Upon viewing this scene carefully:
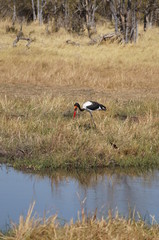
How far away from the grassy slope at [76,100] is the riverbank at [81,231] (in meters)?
3.15

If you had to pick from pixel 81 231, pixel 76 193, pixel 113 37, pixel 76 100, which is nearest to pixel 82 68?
pixel 76 100

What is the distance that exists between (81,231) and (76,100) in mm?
8900

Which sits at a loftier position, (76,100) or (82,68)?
(76,100)

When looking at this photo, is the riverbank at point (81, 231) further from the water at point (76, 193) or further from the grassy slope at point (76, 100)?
the grassy slope at point (76, 100)

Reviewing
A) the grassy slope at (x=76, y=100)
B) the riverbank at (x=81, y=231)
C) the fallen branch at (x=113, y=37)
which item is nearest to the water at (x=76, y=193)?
the grassy slope at (x=76, y=100)

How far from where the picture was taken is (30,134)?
31.3 feet

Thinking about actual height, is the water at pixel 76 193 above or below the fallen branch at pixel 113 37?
above

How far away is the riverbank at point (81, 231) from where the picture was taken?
4.91m

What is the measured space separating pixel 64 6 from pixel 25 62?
1888 centimetres

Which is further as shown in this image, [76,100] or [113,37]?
[113,37]

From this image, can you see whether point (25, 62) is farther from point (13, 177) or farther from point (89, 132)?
point (13, 177)

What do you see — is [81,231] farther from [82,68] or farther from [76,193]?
[82,68]

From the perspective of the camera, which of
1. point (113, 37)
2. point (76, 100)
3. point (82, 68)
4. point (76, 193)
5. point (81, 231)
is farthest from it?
point (113, 37)

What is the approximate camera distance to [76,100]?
13867 millimetres
